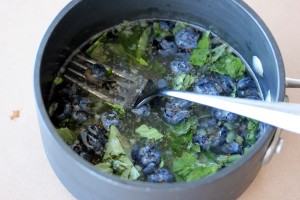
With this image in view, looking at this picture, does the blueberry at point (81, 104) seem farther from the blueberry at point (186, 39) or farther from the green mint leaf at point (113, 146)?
the blueberry at point (186, 39)

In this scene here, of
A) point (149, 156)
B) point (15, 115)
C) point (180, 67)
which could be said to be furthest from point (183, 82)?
point (15, 115)

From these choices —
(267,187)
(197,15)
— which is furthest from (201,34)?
(267,187)

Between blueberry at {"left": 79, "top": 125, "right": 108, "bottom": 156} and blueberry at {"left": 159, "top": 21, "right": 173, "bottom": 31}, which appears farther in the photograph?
blueberry at {"left": 159, "top": 21, "right": 173, "bottom": 31}

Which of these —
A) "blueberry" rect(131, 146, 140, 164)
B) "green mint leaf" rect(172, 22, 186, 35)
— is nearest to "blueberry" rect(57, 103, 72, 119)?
"blueberry" rect(131, 146, 140, 164)

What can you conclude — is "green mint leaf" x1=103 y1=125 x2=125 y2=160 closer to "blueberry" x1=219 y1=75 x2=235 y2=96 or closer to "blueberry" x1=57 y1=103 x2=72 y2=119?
"blueberry" x1=57 y1=103 x2=72 y2=119

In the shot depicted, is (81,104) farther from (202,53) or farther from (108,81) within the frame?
(202,53)

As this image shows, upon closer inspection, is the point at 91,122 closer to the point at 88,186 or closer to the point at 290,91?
the point at 88,186
